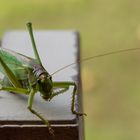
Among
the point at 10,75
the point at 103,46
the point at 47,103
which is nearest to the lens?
the point at 47,103

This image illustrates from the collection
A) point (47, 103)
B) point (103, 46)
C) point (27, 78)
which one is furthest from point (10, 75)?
point (103, 46)

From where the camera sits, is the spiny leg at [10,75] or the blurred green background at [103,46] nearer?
the spiny leg at [10,75]

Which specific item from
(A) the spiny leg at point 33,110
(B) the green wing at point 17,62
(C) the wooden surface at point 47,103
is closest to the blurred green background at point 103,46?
(C) the wooden surface at point 47,103

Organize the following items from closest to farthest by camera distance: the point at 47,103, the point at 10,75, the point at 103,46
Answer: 1. the point at 47,103
2. the point at 10,75
3. the point at 103,46

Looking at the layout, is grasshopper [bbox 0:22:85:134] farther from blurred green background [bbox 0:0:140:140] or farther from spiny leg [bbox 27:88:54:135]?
blurred green background [bbox 0:0:140:140]

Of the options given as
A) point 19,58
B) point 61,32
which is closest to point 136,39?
point 61,32

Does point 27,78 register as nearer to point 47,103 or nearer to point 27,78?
point 27,78

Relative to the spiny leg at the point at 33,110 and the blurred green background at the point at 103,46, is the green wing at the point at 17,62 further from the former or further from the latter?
the blurred green background at the point at 103,46
